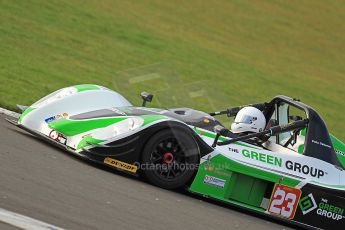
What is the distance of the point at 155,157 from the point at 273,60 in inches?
642

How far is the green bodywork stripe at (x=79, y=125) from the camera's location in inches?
315

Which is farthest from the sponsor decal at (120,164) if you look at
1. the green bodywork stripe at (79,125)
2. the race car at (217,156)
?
the green bodywork stripe at (79,125)

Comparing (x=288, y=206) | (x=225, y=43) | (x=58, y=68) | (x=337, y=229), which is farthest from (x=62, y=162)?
(x=225, y=43)

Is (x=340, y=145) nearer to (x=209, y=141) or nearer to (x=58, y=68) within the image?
(x=209, y=141)

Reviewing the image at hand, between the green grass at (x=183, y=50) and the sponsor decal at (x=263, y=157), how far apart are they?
3.64ft

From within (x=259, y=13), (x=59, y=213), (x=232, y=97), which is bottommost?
(x=59, y=213)

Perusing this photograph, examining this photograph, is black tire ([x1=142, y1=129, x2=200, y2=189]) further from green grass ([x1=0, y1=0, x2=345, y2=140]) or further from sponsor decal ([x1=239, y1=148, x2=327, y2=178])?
green grass ([x1=0, y1=0, x2=345, y2=140])

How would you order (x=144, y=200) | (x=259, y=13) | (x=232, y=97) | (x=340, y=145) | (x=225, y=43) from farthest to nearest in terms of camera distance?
(x=259, y=13) < (x=225, y=43) < (x=232, y=97) < (x=340, y=145) < (x=144, y=200)

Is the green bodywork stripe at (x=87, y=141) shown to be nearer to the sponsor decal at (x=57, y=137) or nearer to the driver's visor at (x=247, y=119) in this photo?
the sponsor decal at (x=57, y=137)

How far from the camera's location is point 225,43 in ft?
76.7

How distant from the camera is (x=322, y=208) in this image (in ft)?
26.1

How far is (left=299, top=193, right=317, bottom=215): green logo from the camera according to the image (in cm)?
792

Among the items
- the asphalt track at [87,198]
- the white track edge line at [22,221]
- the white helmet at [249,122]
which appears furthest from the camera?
the white helmet at [249,122]

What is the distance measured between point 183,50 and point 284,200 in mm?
12794
